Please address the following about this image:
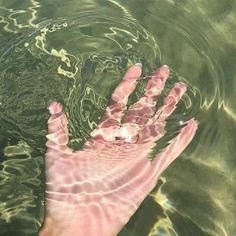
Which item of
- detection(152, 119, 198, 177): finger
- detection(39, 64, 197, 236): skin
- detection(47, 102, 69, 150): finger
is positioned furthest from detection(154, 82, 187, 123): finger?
detection(47, 102, 69, 150): finger

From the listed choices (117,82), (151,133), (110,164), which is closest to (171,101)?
(151,133)

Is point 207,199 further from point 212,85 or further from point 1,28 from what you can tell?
point 1,28

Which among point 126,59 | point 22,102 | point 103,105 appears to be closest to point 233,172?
point 103,105

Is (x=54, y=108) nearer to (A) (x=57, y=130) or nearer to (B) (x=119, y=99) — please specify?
(A) (x=57, y=130)

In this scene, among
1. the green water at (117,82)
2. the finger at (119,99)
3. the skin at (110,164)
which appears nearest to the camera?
the skin at (110,164)

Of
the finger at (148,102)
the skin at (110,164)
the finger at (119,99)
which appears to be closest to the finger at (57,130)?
the skin at (110,164)

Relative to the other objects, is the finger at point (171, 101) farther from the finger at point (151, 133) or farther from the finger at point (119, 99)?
the finger at point (119, 99)

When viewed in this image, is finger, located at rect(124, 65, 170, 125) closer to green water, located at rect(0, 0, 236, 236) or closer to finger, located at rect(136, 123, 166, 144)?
finger, located at rect(136, 123, 166, 144)
